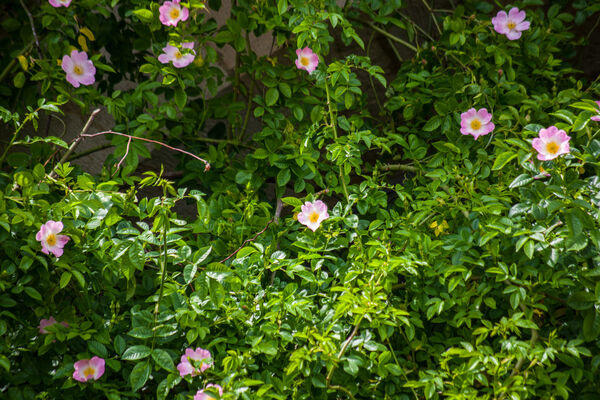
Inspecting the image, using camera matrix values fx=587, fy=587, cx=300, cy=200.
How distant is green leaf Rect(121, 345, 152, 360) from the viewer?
1119 mm

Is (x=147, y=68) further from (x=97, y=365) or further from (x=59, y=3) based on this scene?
(x=97, y=365)

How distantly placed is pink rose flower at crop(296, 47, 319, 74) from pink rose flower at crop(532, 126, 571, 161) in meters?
0.69

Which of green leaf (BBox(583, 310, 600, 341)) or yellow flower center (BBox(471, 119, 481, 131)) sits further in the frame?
yellow flower center (BBox(471, 119, 481, 131))

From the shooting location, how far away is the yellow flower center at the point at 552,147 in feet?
3.68

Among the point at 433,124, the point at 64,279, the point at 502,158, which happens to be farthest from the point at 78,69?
the point at 502,158

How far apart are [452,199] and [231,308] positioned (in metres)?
0.59

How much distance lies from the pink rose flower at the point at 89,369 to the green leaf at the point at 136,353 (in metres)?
0.09

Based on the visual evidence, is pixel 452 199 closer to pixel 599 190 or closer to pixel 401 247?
pixel 401 247

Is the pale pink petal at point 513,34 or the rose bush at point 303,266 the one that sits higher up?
the pale pink petal at point 513,34

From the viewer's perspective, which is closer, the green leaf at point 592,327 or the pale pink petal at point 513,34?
the green leaf at point 592,327

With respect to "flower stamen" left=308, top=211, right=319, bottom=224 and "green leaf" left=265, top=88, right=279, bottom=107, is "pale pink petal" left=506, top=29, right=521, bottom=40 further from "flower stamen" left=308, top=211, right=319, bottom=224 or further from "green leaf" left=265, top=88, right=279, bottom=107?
"flower stamen" left=308, top=211, right=319, bottom=224

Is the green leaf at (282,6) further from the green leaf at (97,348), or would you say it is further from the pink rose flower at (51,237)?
the green leaf at (97,348)

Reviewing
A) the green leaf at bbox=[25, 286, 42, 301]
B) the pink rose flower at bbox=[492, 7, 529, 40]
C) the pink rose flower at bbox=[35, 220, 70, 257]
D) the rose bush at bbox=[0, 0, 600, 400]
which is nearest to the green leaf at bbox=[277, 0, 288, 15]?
the rose bush at bbox=[0, 0, 600, 400]

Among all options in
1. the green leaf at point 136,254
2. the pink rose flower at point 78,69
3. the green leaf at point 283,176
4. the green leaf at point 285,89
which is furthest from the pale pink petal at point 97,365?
the green leaf at point 285,89
